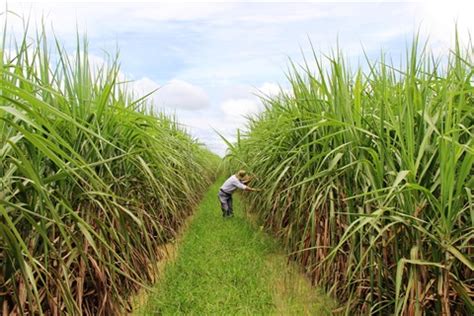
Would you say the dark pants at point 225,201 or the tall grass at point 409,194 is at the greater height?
the tall grass at point 409,194

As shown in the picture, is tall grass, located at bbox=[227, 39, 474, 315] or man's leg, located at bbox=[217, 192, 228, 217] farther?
man's leg, located at bbox=[217, 192, 228, 217]

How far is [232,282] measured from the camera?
3686 mm

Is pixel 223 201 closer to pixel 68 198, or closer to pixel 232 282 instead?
pixel 232 282

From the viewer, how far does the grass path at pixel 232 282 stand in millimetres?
3020

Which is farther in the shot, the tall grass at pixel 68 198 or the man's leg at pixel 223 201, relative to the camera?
the man's leg at pixel 223 201

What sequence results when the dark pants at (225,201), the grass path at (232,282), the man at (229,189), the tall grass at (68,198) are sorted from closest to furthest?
the tall grass at (68,198) < the grass path at (232,282) < the man at (229,189) < the dark pants at (225,201)

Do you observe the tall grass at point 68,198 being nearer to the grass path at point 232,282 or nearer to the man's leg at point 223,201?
the grass path at point 232,282

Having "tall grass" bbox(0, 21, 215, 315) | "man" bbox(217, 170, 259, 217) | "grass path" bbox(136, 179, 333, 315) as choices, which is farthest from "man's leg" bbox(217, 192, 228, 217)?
"tall grass" bbox(0, 21, 215, 315)

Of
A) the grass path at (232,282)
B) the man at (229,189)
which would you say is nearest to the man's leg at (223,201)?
the man at (229,189)

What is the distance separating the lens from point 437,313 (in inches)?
75.6

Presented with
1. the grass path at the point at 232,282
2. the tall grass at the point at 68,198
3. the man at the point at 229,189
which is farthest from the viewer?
the man at the point at 229,189

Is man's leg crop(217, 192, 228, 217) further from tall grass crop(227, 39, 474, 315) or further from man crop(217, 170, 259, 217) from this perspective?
tall grass crop(227, 39, 474, 315)

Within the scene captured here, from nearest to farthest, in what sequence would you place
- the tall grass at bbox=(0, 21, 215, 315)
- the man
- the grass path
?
the tall grass at bbox=(0, 21, 215, 315) → the grass path → the man

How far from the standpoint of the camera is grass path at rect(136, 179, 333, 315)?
302 cm
